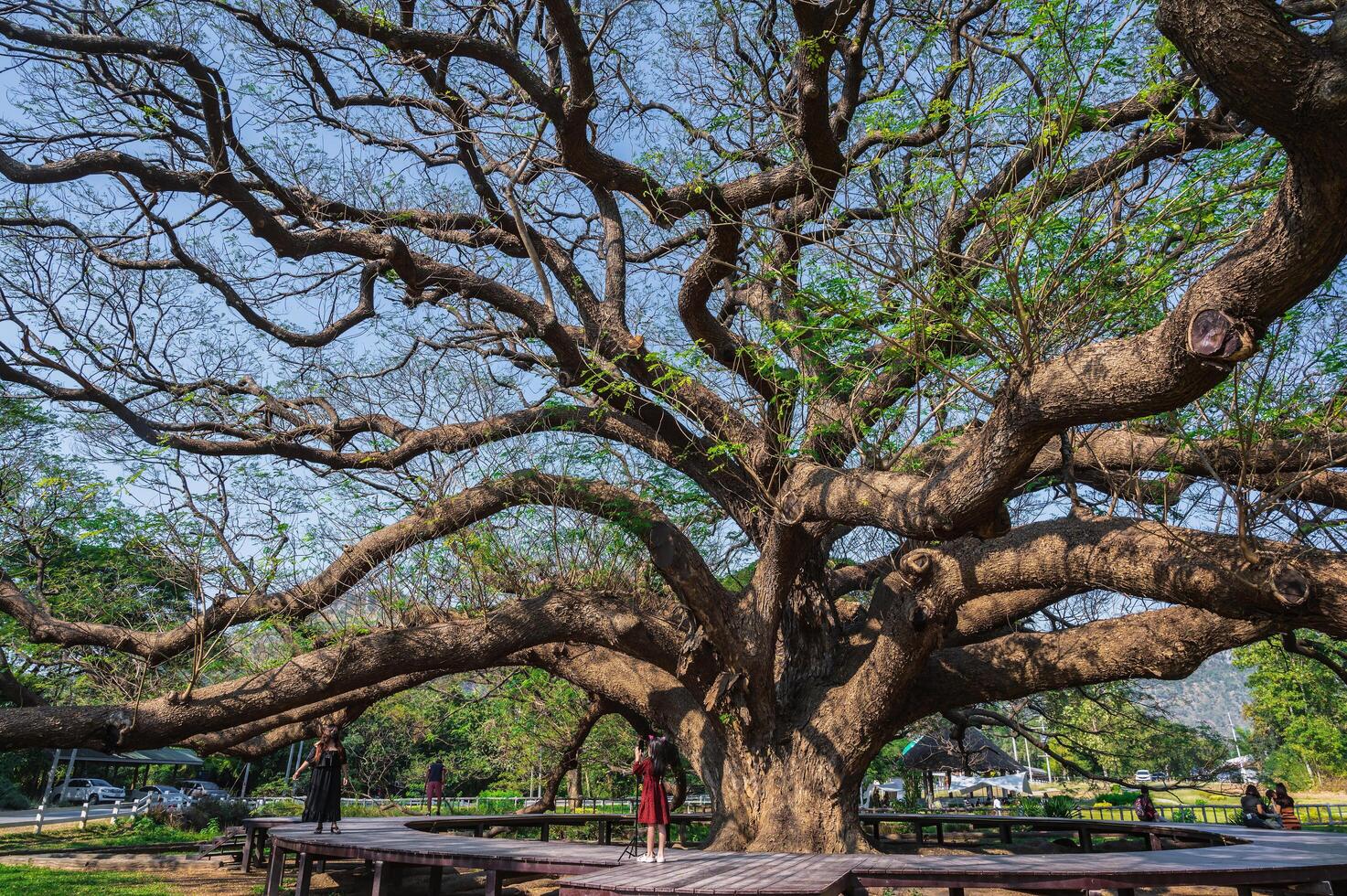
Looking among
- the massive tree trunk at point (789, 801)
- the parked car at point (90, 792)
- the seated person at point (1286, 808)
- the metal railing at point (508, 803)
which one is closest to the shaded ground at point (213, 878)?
the massive tree trunk at point (789, 801)

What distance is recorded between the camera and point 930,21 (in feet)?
25.2

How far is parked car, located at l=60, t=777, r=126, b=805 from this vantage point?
27.1 metres

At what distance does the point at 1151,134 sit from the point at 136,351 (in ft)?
31.5

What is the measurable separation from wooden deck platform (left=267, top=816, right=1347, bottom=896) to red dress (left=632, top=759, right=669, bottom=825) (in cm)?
31

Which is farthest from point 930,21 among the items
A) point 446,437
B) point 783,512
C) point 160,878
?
point 160,878

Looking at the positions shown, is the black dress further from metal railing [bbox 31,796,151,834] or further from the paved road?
the paved road

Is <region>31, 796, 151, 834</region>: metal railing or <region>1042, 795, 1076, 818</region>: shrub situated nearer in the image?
<region>1042, 795, 1076, 818</region>: shrub

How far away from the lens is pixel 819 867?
18.8 feet

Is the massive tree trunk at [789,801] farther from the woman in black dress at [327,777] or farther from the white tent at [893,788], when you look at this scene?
the white tent at [893,788]

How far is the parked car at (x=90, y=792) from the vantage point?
27.1 metres

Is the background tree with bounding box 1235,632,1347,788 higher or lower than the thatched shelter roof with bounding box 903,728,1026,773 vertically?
higher

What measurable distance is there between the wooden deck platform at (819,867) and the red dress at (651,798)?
1.03ft

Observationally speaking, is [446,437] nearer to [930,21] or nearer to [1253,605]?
[930,21]

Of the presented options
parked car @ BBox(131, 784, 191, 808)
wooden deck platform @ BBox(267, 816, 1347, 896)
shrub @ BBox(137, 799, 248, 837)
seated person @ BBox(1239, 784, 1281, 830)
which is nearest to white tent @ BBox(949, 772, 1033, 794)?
seated person @ BBox(1239, 784, 1281, 830)
